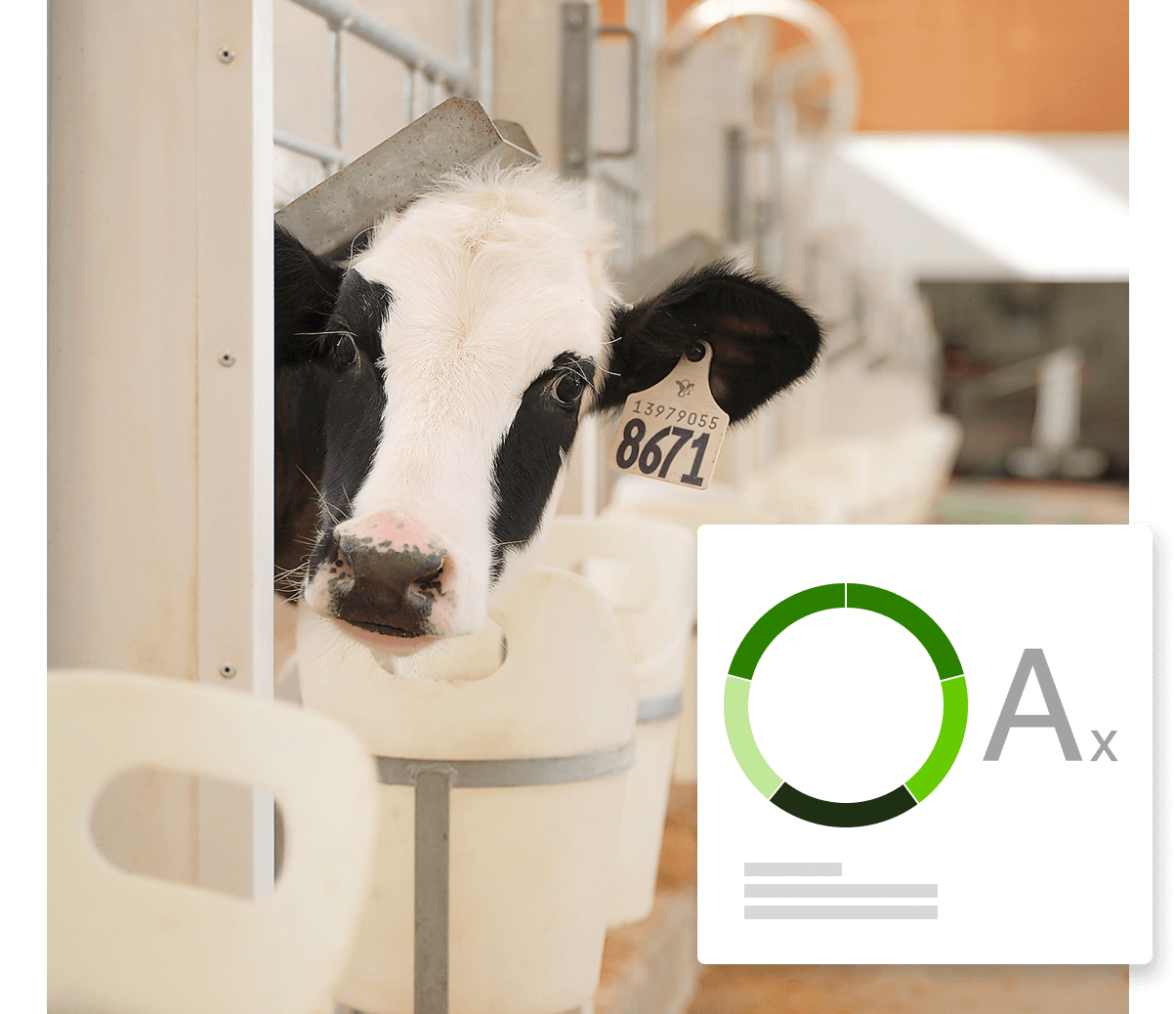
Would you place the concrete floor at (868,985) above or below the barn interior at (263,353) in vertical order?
below

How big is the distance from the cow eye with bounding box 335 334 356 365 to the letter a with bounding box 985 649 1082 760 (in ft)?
1.49

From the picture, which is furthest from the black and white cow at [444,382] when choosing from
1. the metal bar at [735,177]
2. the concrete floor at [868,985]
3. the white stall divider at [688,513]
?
the metal bar at [735,177]

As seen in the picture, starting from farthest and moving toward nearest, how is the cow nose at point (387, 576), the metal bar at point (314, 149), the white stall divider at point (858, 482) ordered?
the white stall divider at point (858, 482)
the metal bar at point (314, 149)
the cow nose at point (387, 576)

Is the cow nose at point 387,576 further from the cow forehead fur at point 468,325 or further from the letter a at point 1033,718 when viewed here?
the letter a at point 1033,718

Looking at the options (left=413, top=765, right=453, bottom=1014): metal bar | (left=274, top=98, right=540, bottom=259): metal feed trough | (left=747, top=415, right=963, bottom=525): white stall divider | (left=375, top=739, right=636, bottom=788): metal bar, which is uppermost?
(left=274, top=98, right=540, bottom=259): metal feed trough

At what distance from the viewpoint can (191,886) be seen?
0.56 metres

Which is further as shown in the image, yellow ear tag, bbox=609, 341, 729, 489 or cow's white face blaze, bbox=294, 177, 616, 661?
yellow ear tag, bbox=609, 341, 729, 489

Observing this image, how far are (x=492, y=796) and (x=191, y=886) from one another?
176mm

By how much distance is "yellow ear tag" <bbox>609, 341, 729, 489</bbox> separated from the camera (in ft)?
2.16

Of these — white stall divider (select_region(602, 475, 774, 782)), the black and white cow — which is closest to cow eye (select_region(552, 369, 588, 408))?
the black and white cow

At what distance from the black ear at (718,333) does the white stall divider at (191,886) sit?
0.93 ft

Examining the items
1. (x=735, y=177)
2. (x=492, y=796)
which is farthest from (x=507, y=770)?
(x=735, y=177)

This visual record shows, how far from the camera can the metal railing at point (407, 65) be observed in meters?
0.61

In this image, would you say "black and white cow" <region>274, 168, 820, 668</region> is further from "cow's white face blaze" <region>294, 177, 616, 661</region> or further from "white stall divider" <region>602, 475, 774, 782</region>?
"white stall divider" <region>602, 475, 774, 782</region>
